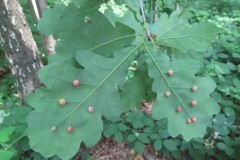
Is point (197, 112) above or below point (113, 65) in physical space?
below

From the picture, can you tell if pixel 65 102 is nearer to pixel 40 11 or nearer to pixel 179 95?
pixel 179 95

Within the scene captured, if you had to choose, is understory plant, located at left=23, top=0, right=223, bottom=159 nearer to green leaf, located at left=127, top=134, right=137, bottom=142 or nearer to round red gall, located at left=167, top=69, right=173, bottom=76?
round red gall, located at left=167, top=69, right=173, bottom=76

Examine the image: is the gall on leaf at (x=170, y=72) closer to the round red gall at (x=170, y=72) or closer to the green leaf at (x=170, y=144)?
the round red gall at (x=170, y=72)

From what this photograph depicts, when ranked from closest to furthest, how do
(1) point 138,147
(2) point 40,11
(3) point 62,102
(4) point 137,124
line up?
(3) point 62,102, (1) point 138,147, (4) point 137,124, (2) point 40,11

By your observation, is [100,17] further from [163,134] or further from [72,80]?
[163,134]

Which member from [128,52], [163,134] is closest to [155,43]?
[128,52]

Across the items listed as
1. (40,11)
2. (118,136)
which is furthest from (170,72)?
(40,11)

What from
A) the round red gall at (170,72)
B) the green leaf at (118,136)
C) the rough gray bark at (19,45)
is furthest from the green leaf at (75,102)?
the rough gray bark at (19,45)
